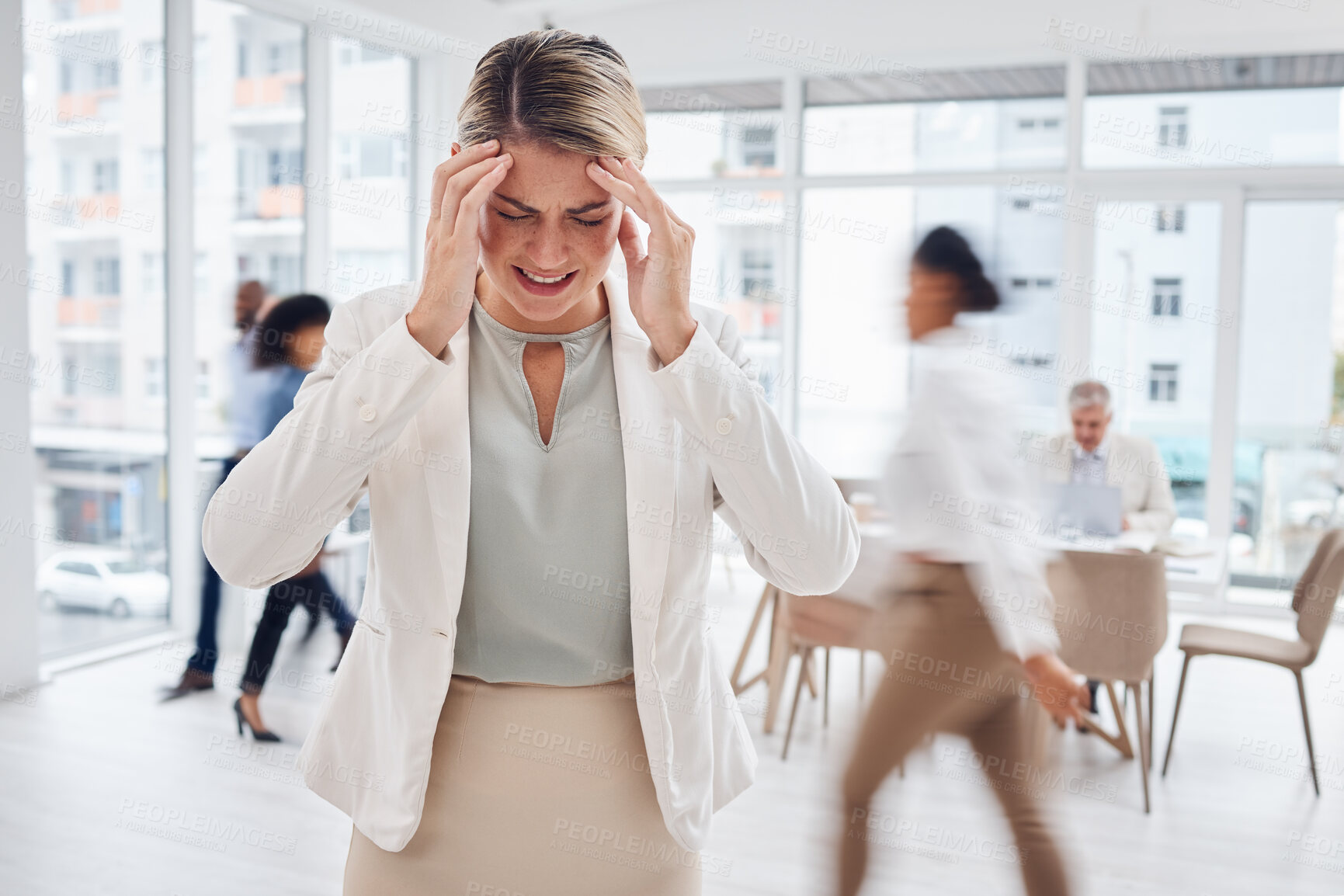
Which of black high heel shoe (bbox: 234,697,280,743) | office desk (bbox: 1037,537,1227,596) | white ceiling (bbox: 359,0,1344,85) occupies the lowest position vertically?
Result: black high heel shoe (bbox: 234,697,280,743)

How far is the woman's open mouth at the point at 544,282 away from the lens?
40.5 inches

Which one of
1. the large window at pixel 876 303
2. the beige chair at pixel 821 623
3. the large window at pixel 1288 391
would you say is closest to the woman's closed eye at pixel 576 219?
the beige chair at pixel 821 623

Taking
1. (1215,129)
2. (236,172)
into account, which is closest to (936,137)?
(1215,129)

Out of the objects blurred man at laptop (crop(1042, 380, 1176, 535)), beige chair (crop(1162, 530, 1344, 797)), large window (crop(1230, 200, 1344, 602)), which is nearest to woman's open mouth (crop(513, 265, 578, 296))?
beige chair (crop(1162, 530, 1344, 797))

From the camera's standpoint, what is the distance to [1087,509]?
4.39m

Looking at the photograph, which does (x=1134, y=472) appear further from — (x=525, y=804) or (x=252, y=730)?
(x=525, y=804)

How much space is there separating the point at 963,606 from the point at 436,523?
5.17 feet

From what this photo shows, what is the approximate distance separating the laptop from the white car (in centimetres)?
439

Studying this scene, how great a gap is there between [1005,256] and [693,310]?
239 inches

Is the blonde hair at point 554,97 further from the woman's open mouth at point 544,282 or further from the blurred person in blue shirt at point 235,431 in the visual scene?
the blurred person in blue shirt at point 235,431

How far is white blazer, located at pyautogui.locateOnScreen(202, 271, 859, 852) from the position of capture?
96cm

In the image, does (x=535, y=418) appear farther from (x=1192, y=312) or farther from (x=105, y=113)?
(x=1192, y=312)

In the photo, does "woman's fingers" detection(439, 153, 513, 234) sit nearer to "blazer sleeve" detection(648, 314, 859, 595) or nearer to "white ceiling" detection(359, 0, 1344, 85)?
"blazer sleeve" detection(648, 314, 859, 595)

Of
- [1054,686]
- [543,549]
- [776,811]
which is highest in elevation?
[543,549]
